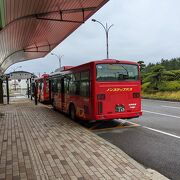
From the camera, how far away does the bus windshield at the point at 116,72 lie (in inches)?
425

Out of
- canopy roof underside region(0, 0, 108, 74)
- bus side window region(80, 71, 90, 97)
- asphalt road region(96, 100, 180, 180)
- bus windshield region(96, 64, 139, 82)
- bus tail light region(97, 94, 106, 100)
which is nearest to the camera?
asphalt road region(96, 100, 180, 180)

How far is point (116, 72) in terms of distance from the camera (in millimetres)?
11117

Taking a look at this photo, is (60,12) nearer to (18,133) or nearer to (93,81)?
(93,81)

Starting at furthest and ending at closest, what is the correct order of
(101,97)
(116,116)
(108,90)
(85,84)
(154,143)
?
(85,84), (116,116), (108,90), (101,97), (154,143)

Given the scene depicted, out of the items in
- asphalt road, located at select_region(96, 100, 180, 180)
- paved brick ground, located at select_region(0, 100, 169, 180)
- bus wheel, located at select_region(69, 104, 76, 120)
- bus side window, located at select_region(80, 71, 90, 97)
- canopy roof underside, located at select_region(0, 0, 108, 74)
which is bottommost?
asphalt road, located at select_region(96, 100, 180, 180)

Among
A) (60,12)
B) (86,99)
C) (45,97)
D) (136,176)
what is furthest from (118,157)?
(45,97)

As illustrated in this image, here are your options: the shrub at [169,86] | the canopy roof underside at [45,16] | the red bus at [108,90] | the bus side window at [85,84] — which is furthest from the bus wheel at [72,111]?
the shrub at [169,86]

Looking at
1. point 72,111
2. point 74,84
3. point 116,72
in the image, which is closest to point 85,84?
point 116,72

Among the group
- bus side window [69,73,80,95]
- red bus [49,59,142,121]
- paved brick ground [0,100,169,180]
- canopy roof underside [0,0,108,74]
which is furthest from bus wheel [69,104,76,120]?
canopy roof underside [0,0,108,74]

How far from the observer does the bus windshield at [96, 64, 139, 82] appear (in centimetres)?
1080

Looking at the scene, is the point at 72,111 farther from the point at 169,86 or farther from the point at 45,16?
the point at 169,86

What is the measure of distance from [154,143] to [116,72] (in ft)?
12.9

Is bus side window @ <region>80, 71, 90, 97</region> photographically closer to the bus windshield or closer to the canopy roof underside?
the bus windshield

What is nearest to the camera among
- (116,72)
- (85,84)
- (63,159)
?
(63,159)
